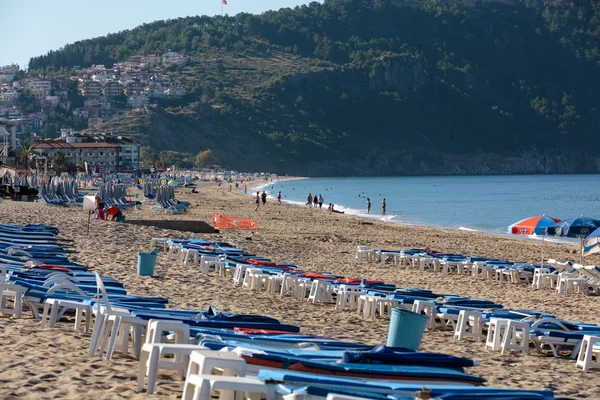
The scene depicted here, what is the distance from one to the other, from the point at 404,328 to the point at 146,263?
20.9 feet

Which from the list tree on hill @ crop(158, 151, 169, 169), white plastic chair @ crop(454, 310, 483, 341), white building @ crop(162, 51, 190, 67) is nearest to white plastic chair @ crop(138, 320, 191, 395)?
white plastic chair @ crop(454, 310, 483, 341)

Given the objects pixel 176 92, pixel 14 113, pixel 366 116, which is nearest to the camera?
pixel 176 92

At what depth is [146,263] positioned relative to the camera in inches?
508

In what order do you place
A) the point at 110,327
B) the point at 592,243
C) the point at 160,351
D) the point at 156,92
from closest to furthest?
the point at 160,351
the point at 110,327
the point at 592,243
the point at 156,92

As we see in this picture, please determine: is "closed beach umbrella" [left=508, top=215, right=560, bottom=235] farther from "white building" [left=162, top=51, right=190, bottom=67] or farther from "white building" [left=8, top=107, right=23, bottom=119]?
"white building" [left=162, top=51, right=190, bottom=67]

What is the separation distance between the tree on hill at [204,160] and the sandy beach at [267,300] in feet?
308

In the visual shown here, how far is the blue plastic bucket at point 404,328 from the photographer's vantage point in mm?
7328

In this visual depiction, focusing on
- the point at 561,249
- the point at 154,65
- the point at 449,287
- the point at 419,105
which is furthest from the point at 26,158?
the point at 154,65

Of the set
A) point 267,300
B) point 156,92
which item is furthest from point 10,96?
point 267,300

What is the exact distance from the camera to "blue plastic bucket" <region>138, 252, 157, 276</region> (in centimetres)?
1281

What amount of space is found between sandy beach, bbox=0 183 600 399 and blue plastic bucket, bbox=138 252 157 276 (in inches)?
6.1

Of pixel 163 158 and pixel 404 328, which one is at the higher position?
pixel 163 158

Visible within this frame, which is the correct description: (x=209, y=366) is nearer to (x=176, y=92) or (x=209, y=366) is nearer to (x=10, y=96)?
(x=176, y=92)

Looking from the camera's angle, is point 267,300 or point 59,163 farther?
point 59,163
